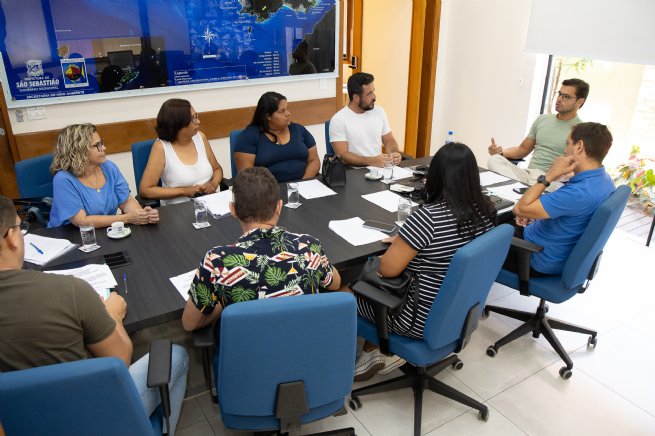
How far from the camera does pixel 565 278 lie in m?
2.50

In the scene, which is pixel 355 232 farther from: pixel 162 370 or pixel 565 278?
pixel 162 370

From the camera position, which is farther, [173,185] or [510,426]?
[173,185]

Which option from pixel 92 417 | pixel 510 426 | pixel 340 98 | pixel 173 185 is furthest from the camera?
pixel 340 98

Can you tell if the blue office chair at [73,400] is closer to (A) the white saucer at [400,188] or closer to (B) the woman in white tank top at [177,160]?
(B) the woman in white tank top at [177,160]

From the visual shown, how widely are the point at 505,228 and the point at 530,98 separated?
3323 millimetres

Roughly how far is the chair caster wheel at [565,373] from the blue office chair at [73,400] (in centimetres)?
219

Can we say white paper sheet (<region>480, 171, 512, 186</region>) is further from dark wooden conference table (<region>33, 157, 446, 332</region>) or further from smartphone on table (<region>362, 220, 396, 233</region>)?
smartphone on table (<region>362, 220, 396, 233</region>)

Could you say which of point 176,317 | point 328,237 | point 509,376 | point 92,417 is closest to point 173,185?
point 328,237

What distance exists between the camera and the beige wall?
5773mm

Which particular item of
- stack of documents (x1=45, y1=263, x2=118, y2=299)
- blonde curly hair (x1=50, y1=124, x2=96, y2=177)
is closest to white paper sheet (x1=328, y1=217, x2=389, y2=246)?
stack of documents (x1=45, y1=263, x2=118, y2=299)

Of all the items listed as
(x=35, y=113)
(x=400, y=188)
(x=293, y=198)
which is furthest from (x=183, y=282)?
(x=35, y=113)

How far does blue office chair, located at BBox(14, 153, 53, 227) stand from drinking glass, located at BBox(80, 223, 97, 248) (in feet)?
2.43

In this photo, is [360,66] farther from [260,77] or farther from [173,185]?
[173,185]

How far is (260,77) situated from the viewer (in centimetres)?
457
